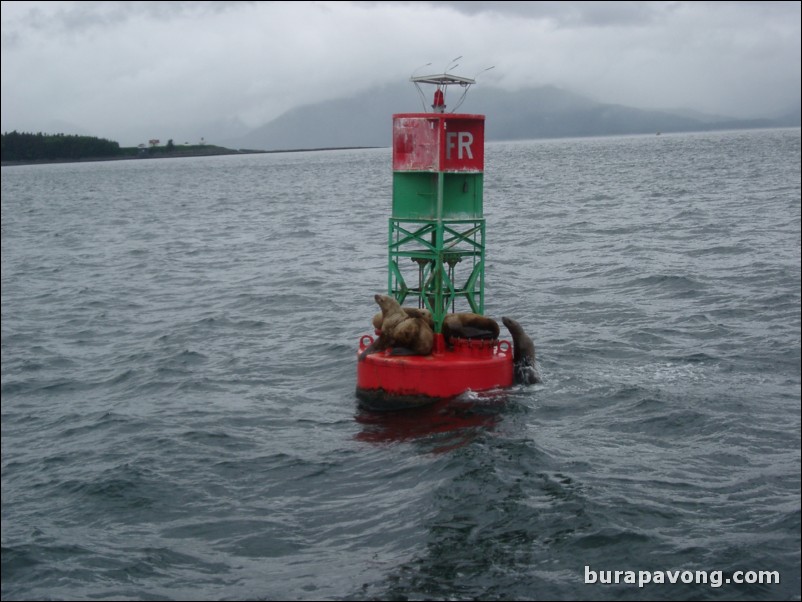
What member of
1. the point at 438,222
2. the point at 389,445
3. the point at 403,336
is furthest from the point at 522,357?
the point at 389,445

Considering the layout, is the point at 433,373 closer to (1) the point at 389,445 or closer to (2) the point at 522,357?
(1) the point at 389,445

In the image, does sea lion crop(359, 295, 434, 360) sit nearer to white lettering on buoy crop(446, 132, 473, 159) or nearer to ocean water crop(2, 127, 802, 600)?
ocean water crop(2, 127, 802, 600)

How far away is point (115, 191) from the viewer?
4156 inches

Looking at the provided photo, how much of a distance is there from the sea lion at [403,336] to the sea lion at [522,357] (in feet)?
7.74

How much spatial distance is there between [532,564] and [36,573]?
257 inches

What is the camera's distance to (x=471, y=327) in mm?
18766

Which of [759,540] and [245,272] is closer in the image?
[759,540]

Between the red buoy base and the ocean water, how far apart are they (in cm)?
38

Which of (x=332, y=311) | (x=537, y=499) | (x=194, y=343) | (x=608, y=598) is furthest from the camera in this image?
(x=332, y=311)

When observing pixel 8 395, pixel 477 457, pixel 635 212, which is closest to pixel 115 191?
pixel 635 212

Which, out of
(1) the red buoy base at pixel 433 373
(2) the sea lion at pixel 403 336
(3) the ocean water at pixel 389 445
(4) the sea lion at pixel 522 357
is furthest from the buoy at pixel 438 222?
(4) the sea lion at pixel 522 357

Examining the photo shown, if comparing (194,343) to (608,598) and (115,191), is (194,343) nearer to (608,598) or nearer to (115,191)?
(608,598)

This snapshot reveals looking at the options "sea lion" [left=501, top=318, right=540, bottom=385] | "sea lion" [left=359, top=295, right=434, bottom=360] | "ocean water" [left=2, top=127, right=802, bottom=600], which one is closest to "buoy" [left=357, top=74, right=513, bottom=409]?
"sea lion" [left=359, top=295, right=434, bottom=360]

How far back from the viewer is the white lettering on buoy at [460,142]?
60.7 feet
